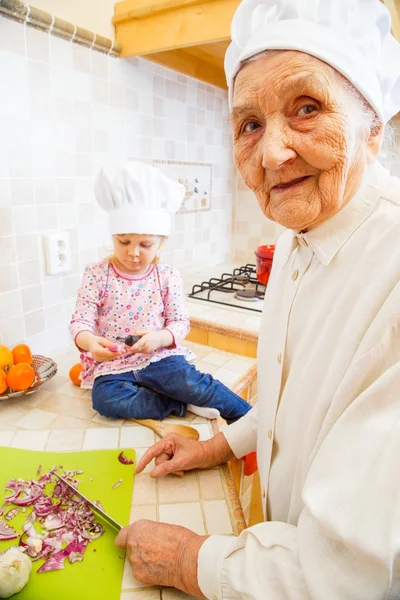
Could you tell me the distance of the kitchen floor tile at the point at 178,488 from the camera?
0.73 m

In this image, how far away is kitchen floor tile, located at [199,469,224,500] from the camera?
735 mm

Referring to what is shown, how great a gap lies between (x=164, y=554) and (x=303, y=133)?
567 mm

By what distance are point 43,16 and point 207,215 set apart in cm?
106

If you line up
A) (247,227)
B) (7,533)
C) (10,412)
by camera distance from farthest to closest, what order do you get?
(247,227)
(10,412)
(7,533)

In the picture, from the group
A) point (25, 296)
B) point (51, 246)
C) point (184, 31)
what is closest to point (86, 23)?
point (184, 31)

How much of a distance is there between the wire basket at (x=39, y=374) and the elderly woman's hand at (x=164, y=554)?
1.70 feet

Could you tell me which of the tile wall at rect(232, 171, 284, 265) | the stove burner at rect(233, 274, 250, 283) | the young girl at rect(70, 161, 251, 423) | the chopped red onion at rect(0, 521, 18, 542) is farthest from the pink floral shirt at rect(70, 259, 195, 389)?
the tile wall at rect(232, 171, 284, 265)

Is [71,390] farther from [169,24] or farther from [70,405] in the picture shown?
[169,24]

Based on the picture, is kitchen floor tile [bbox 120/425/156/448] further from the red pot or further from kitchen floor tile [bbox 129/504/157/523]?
the red pot

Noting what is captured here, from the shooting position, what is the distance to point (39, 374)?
1.07m

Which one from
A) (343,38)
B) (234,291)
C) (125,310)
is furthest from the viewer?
(234,291)

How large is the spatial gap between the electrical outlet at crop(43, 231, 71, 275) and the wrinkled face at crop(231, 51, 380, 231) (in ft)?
2.74

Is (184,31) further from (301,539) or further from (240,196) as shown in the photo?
(301,539)

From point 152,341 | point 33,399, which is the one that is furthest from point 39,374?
point 152,341
